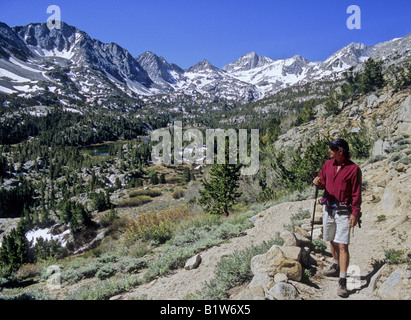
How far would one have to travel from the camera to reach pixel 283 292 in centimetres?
394

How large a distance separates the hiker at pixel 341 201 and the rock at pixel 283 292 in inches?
33.7

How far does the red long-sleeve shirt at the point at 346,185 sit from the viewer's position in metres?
4.28

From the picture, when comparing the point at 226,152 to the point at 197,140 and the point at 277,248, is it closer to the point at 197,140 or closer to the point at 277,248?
the point at 277,248

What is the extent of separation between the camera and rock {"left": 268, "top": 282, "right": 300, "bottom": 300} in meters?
3.90

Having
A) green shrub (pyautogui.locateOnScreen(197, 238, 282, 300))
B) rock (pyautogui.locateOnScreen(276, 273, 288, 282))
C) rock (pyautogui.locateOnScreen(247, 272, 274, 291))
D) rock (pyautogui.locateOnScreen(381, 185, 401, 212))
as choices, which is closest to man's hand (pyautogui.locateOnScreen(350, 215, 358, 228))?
rock (pyautogui.locateOnScreen(276, 273, 288, 282))

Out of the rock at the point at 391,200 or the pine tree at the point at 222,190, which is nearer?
the rock at the point at 391,200

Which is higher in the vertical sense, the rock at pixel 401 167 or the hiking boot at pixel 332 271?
the rock at pixel 401 167

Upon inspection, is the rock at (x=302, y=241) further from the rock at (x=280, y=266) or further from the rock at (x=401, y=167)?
the rock at (x=401, y=167)

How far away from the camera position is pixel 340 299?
4051 millimetres

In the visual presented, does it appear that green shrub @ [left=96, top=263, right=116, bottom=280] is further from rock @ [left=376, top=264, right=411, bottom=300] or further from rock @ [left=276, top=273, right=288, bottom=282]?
rock @ [left=376, top=264, right=411, bottom=300]

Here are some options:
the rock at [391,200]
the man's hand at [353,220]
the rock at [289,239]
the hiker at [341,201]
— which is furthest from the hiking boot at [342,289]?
the rock at [391,200]

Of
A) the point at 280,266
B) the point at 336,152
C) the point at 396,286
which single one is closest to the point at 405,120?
the point at 336,152
